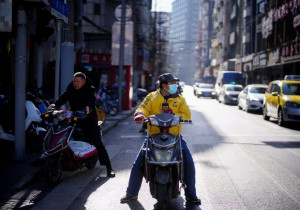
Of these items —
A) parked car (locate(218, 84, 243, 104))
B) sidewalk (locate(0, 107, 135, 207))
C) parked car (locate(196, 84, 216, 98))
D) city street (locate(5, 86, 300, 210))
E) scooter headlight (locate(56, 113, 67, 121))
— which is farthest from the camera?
parked car (locate(196, 84, 216, 98))

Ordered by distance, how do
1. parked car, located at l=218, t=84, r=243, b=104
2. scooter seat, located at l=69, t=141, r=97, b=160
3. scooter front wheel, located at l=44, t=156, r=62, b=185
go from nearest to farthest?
scooter front wheel, located at l=44, t=156, r=62, b=185, scooter seat, located at l=69, t=141, r=97, b=160, parked car, located at l=218, t=84, r=243, b=104

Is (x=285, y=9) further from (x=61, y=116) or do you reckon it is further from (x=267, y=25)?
(x=61, y=116)

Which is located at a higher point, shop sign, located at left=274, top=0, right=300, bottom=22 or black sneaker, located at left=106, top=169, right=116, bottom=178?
shop sign, located at left=274, top=0, right=300, bottom=22

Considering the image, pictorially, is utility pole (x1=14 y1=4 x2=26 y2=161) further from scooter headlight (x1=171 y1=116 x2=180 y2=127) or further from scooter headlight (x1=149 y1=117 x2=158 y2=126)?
scooter headlight (x1=171 y1=116 x2=180 y2=127)

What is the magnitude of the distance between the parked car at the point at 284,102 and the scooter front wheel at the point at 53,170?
11017mm

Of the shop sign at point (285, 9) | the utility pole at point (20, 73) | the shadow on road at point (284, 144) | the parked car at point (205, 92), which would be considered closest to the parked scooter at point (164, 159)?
the utility pole at point (20, 73)

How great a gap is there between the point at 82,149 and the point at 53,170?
0.69 metres

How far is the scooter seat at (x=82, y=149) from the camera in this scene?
21.8ft

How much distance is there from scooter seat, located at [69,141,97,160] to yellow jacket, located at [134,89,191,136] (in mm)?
1911

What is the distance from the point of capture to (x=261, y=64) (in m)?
41.8

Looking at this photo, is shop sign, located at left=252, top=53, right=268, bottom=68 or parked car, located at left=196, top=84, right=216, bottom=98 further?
parked car, located at left=196, top=84, right=216, bottom=98

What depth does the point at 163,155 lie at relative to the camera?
4.64 metres

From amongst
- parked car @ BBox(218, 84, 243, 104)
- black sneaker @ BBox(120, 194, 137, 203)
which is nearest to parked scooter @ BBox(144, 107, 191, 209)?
black sneaker @ BBox(120, 194, 137, 203)

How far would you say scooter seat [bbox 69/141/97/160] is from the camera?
6.63 m
